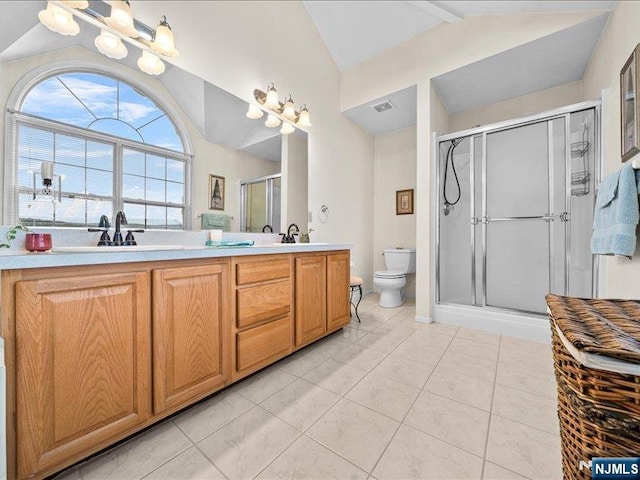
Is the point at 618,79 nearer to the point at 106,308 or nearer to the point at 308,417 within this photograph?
the point at 308,417

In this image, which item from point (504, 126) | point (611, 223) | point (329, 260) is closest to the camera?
point (611, 223)

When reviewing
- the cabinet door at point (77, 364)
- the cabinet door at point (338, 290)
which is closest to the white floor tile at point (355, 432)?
the cabinet door at point (77, 364)

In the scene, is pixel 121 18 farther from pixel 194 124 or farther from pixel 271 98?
pixel 271 98

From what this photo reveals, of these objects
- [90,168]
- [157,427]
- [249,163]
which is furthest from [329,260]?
[90,168]

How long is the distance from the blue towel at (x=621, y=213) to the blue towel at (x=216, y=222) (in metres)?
2.38

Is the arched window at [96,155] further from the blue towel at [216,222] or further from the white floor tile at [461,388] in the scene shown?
the white floor tile at [461,388]

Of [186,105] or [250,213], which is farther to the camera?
[250,213]

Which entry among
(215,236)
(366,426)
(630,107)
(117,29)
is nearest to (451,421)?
(366,426)

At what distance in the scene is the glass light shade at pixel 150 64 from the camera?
5.39 feet

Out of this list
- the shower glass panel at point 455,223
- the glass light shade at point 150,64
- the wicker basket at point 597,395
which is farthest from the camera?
the shower glass panel at point 455,223

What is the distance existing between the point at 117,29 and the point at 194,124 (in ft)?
1.97

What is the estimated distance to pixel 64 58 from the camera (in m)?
1.37

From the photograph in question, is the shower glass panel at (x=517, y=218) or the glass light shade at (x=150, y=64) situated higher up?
the glass light shade at (x=150, y=64)

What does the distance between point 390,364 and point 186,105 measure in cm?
228
